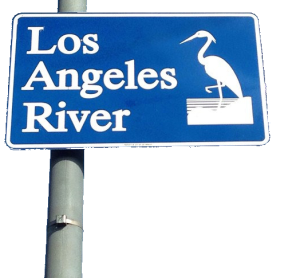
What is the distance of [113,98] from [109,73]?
0.13 metres

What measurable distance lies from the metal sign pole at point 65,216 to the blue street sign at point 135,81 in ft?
0.25

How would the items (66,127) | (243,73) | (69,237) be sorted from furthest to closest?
1. (243,73)
2. (66,127)
3. (69,237)

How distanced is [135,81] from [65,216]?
722 millimetres

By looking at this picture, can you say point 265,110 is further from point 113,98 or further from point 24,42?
point 24,42

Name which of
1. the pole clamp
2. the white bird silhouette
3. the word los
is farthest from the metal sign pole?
the white bird silhouette

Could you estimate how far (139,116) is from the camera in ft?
9.48

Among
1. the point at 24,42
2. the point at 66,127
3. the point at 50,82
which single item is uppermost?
the point at 24,42

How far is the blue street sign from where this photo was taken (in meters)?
2.84

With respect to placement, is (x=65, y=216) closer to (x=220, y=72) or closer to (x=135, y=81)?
(x=135, y=81)

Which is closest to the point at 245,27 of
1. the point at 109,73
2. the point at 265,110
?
the point at 265,110

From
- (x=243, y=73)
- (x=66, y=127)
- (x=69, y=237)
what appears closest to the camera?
(x=69, y=237)

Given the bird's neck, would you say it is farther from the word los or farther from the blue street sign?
the word los

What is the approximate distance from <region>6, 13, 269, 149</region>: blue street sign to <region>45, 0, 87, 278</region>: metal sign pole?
0.08 meters

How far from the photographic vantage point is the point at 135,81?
9.78ft
